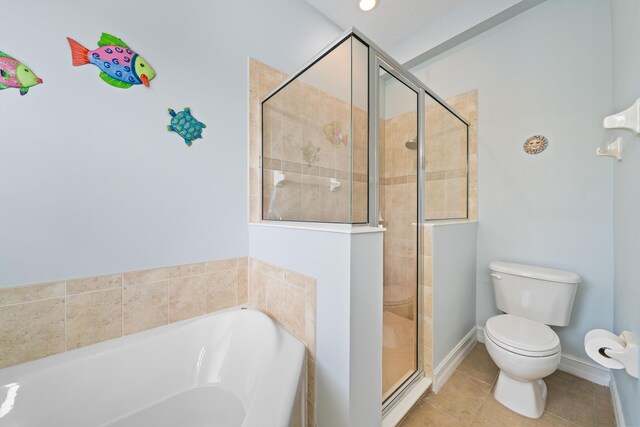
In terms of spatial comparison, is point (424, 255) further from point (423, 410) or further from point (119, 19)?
point (119, 19)

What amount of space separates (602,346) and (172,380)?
1.79 metres

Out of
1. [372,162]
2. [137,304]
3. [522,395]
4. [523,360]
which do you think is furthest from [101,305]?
[522,395]

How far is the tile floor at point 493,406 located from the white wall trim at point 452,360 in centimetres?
4

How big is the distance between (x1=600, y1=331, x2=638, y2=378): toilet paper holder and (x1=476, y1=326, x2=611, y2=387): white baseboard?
3.70 ft

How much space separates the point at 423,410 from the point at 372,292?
3.06 ft

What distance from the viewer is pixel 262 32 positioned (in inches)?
63.7

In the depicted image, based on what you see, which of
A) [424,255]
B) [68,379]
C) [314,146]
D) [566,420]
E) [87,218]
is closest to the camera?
[68,379]

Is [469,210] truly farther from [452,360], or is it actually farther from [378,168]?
[378,168]

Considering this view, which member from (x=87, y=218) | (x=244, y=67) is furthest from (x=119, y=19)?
(x=87, y=218)

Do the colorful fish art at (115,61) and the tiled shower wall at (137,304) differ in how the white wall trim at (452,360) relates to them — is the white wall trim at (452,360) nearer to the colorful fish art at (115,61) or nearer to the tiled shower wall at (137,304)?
the tiled shower wall at (137,304)

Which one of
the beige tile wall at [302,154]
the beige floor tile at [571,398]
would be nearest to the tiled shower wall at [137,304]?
the beige tile wall at [302,154]

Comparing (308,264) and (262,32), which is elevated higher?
(262,32)

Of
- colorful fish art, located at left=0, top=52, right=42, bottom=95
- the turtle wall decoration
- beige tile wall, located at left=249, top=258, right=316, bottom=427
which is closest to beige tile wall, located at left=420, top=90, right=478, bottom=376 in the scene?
beige tile wall, located at left=249, top=258, right=316, bottom=427

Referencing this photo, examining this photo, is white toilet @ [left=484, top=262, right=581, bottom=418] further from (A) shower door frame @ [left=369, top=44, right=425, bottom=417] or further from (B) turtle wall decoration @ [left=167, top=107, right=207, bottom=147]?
(B) turtle wall decoration @ [left=167, top=107, right=207, bottom=147]
